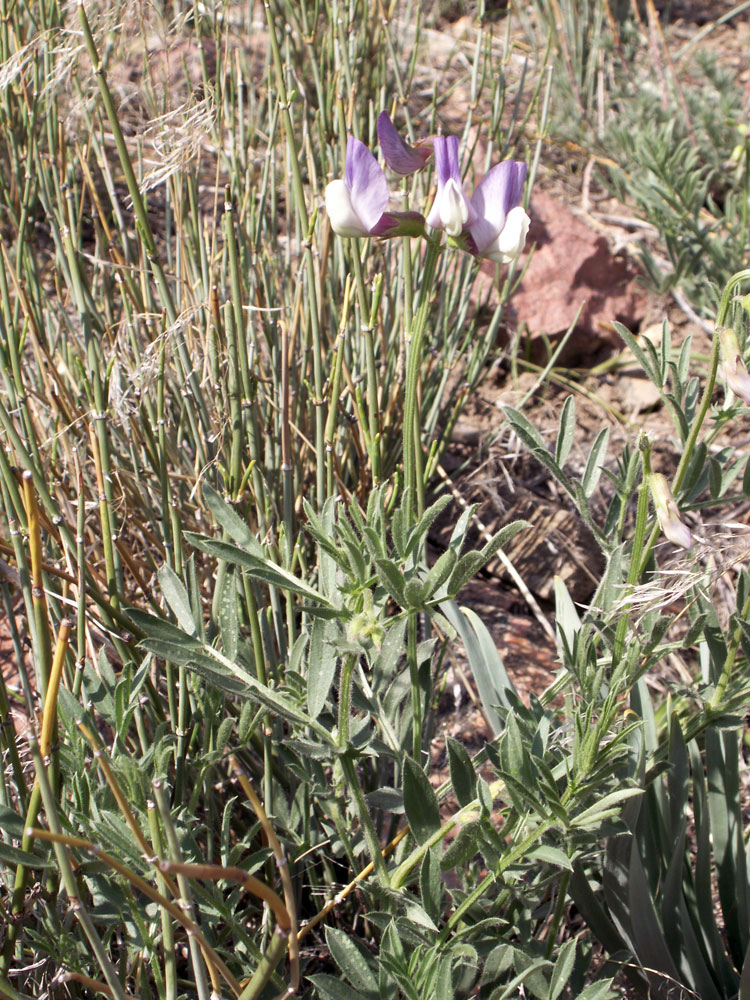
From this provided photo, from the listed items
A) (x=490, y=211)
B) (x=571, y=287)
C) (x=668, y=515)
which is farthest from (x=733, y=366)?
(x=571, y=287)

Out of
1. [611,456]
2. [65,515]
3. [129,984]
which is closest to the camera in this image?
[129,984]

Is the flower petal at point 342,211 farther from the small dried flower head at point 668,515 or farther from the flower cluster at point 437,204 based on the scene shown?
the small dried flower head at point 668,515

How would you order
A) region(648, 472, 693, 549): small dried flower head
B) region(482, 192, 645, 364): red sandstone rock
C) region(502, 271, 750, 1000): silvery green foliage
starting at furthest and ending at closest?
region(482, 192, 645, 364): red sandstone rock < region(502, 271, 750, 1000): silvery green foliage < region(648, 472, 693, 549): small dried flower head

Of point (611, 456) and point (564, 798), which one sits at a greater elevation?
point (564, 798)

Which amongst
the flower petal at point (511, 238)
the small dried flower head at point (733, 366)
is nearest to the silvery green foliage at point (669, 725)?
the small dried flower head at point (733, 366)

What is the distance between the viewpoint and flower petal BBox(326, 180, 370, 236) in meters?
0.77

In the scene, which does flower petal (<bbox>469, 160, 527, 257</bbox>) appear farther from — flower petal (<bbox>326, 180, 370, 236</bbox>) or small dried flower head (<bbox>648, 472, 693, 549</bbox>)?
small dried flower head (<bbox>648, 472, 693, 549</bbox>)

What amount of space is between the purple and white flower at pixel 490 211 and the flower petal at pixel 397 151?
0.10 ft

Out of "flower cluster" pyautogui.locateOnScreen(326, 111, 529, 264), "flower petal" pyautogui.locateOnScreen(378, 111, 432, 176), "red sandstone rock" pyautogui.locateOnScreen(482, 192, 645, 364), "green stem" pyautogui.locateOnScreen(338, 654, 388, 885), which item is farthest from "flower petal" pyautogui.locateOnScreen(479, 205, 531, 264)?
"red sandstone rock" pyautogui.locateOnScreen(482, 192, 645, 364)

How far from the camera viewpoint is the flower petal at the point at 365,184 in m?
0.78

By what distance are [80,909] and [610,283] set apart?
2.23 meters

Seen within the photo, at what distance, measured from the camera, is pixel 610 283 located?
2.50m

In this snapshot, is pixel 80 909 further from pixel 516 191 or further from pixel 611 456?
pixel 611 456

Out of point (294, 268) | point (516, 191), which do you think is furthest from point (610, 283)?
point (516, 191)
